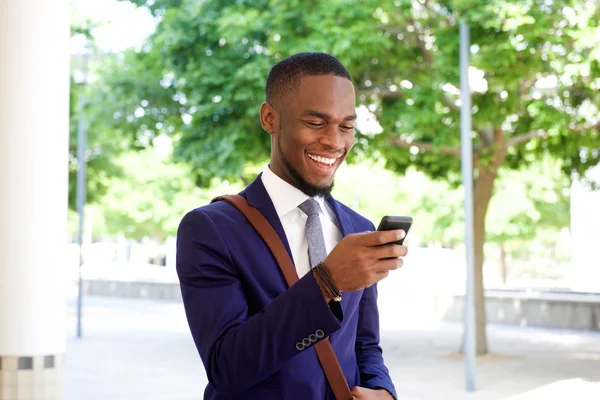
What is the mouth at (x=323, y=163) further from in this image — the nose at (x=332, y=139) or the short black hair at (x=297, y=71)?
the short black hair at (x=297, y=71)

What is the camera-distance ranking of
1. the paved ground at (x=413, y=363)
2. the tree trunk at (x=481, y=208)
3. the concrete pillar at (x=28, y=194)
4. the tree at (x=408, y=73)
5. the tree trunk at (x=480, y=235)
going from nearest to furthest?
the concrete pillar at (x=28, y=194) < the paved ground at (x=413, y=363) < the tree at (x=408, y=73) < the tree trunk at (x=481, y=208) < the tree trunk at (x=480, y=235)

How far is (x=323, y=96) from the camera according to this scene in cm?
216

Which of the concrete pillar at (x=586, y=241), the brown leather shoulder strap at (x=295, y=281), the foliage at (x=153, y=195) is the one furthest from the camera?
the foliage at (x=153, y=195)

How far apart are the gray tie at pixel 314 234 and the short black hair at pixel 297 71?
26 cm

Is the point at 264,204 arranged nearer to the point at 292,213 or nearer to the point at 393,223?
the point at 292,213

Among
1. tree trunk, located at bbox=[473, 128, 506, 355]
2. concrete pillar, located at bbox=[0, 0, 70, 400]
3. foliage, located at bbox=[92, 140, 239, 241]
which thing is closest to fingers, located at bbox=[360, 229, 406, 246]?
concrete pillar, located at bbox=[0, 0, 70, 400]

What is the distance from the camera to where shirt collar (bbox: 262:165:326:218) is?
7.38 ft

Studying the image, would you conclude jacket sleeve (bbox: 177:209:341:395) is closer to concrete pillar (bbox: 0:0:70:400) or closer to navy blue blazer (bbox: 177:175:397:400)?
navy blue blazer (bbox: 177:175:397:400)

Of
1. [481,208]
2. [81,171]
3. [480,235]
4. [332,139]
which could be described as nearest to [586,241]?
[480,235]

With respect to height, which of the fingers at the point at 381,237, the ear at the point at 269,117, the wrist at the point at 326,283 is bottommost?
the wrist at the point at 326,283

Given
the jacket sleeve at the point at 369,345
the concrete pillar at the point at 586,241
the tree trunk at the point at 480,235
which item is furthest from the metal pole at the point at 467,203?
the concrete pillar at the point at 586,241

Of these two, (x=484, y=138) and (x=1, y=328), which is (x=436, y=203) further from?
(x=1, y=328)

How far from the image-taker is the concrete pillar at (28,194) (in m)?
5.34

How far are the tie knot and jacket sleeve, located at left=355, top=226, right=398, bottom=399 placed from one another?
0.31m
